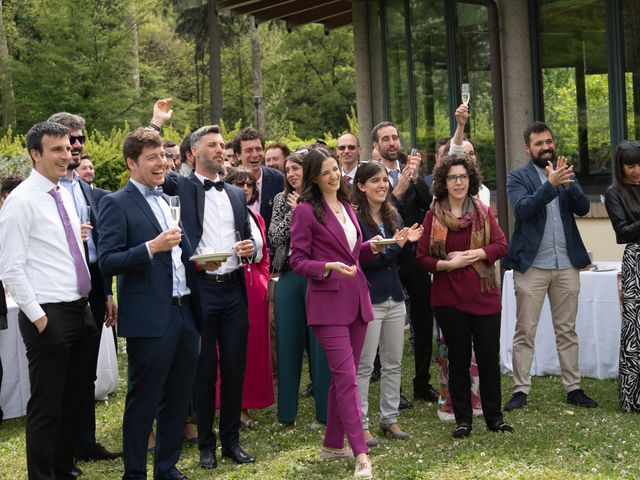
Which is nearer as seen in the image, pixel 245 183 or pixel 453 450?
pixel 453 450

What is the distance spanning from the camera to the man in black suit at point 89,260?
6.21 metres

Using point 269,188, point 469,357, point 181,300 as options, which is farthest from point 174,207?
point 269,188

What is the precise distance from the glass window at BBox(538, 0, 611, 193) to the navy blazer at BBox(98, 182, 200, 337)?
22.7 ft

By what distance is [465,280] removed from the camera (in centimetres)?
677

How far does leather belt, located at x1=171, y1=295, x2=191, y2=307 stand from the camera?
18.3 feet

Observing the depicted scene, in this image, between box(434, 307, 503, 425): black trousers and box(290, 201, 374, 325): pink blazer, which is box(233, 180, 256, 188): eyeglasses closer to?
box(290, 201, 374, 325): pink blazer

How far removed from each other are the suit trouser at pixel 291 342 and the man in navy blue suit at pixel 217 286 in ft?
2.88

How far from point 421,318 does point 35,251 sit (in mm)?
3755

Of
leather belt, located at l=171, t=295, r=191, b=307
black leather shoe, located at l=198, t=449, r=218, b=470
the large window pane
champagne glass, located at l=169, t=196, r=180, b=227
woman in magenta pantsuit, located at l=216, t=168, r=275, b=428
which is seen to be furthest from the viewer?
the large window pane

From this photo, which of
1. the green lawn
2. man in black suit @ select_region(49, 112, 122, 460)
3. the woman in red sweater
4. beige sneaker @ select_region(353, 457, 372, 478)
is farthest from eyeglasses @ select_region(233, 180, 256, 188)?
beige sneaker @ select_region(353, 457, 372, 478)

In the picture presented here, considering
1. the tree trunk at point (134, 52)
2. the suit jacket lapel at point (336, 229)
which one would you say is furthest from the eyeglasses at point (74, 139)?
the tree trunk at point (134, 52)

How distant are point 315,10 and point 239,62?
36444mm

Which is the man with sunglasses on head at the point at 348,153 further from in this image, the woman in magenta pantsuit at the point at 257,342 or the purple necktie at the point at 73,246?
the purple necktie at the point at 73,246

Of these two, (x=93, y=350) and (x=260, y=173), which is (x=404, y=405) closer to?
(x=260, y=173)
